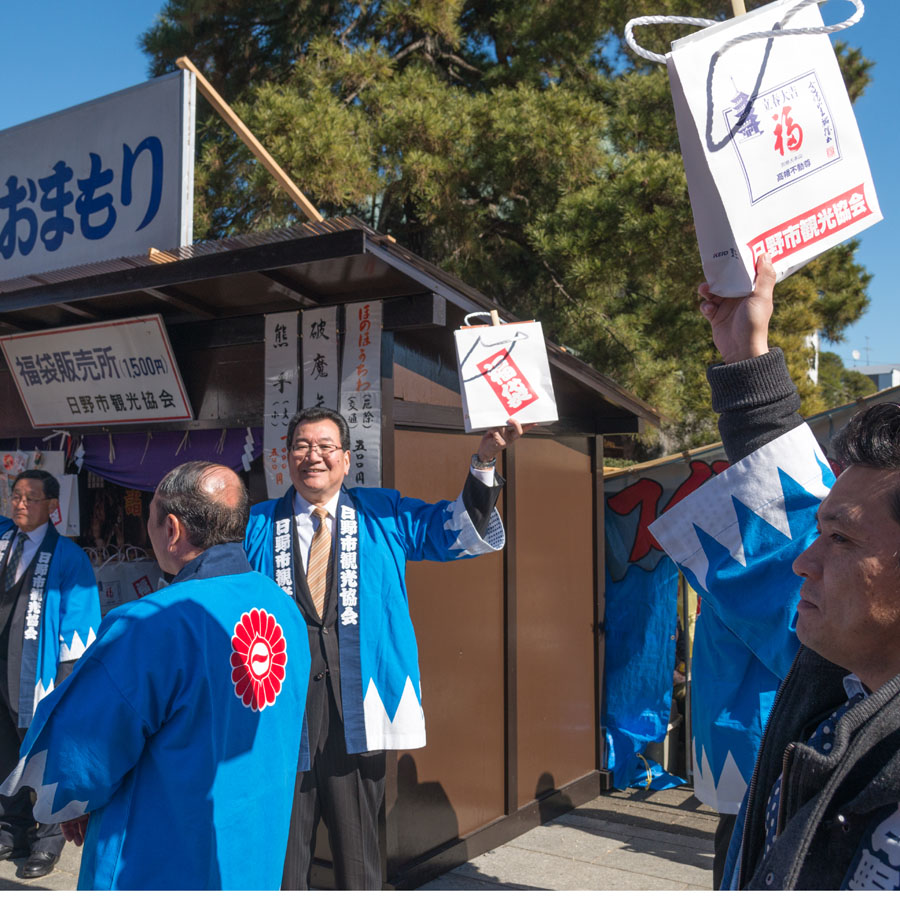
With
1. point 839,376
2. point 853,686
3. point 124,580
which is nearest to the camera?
point 853,686

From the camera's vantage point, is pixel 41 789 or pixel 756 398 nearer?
pixel 756 398

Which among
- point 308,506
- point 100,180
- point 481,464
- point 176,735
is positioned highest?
point 100,180

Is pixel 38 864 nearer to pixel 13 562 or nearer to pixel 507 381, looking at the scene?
pixel 13 562

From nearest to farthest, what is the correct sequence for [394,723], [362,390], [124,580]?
1. [394,723]
2. [362,390]
3. [124,580]

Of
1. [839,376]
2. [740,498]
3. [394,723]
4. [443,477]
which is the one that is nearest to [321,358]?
[443,477]

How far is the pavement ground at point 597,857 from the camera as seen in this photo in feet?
16.2

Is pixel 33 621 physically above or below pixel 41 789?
above

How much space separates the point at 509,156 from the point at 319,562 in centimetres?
629

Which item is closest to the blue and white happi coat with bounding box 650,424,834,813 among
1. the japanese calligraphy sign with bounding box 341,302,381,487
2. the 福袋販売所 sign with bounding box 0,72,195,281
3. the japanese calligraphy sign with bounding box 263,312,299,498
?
the japanese calligraphy sign with bounding box 341,302,381,487

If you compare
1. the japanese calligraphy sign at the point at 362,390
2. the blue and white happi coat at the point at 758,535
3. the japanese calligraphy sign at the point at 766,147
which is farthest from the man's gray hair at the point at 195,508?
the japanese calligraphy sign at the point at 362,390

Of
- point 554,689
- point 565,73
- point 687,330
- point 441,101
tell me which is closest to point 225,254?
point 554,689

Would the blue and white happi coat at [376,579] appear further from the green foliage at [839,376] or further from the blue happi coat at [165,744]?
the green foliage at [839,376]

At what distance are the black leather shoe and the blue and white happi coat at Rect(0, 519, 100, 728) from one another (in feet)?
2.59

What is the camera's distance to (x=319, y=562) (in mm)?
3910
